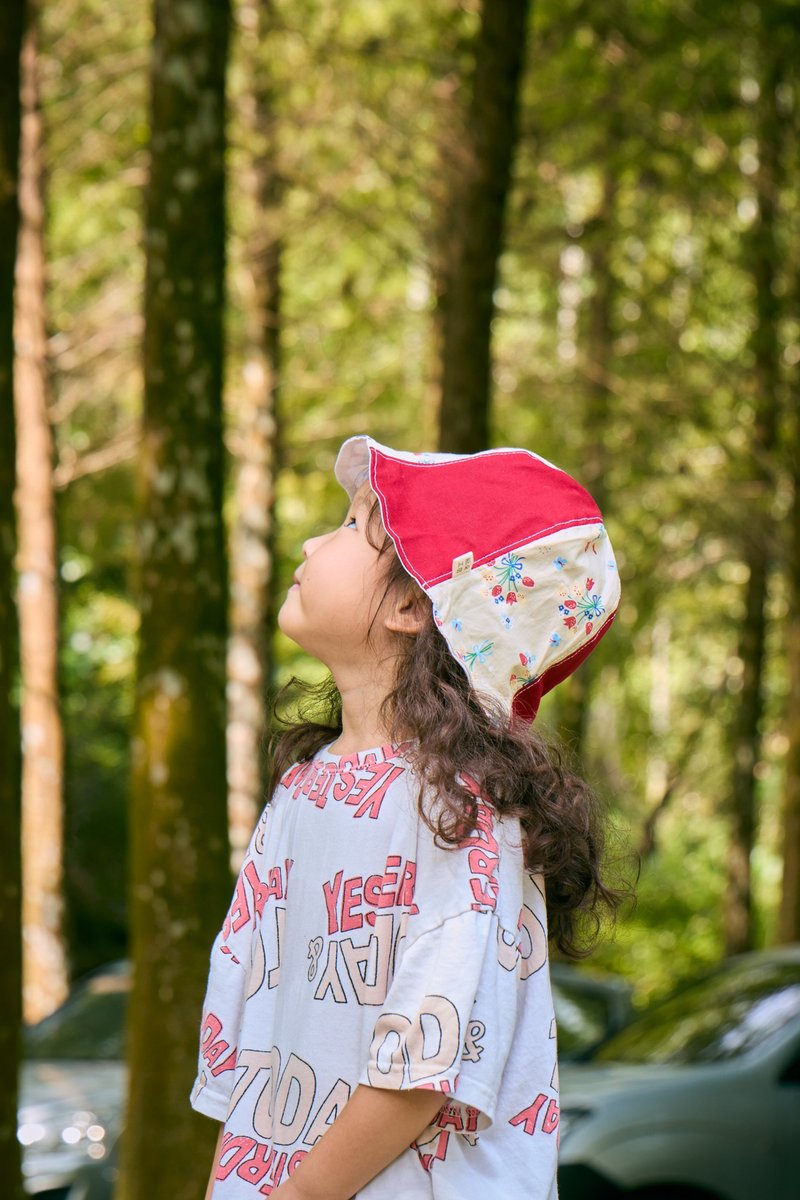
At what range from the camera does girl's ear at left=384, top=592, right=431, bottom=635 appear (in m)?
1.97

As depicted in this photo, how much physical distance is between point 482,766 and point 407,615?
23cm

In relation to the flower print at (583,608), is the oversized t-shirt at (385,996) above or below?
below

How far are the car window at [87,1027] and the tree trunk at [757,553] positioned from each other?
656 cm

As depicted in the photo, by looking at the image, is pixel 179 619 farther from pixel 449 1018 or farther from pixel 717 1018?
pixel 717 1018

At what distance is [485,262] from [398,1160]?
596cm

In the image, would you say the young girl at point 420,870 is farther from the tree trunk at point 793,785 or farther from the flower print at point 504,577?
the tree trunk at point 793,785

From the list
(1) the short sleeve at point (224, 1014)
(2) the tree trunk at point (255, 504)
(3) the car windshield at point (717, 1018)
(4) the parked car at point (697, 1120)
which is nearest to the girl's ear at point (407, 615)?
(1) the short sleeve at point (224, 1014)

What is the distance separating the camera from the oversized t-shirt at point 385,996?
1.75m

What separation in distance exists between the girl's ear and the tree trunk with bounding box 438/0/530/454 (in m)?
5.19

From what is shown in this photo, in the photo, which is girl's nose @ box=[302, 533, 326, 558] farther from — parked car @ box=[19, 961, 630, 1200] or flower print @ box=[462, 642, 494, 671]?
parked car @ box=[19, 961, 630, 1200]

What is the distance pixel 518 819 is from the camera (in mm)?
1891

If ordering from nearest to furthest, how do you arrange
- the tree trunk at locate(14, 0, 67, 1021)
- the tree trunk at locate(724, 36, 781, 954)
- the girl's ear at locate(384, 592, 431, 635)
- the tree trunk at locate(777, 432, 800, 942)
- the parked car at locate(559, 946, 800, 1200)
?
the girl's ear at locate(384, 592, 431, 635) < the parked car at locate(559, 946, 800, 1200) < the tree trunk at locate(14, 0, 67, 1021) < the tree trunk at locate(777, 432, 800, 942) < the tree trunk at locate(724, 36, 781, 954)

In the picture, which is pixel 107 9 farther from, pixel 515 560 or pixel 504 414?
pixel 515 560

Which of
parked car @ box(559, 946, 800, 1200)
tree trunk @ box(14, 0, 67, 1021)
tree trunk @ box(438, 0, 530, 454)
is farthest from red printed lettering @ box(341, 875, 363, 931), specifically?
tree trunk @ box(14, 0, 67, 1021)
